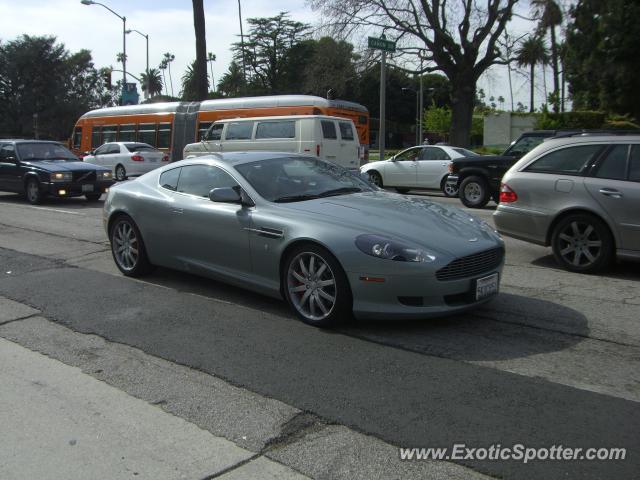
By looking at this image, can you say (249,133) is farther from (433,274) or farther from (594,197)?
(433,274)

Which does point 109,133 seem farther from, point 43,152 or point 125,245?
point 125,245

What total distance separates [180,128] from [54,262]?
1611 cm

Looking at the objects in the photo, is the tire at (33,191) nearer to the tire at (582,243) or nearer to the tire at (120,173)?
the tire at (120,173)

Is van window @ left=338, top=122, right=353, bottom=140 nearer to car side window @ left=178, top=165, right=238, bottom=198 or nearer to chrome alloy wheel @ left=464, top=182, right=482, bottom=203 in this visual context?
chrome alloy wheel @ left=464, top=182, right=482, bottom=203

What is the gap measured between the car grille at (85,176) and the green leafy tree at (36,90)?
188 feet

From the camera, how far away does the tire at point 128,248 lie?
22.6 ft

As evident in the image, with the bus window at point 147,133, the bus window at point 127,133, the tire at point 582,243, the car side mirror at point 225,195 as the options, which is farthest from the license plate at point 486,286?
the bus window at point 127,133

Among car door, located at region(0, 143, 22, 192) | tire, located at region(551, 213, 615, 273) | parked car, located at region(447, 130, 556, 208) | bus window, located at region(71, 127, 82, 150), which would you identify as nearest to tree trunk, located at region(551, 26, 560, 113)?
parked car, located at region(447, 130, 556, 208)

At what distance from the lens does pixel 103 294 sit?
642 cm

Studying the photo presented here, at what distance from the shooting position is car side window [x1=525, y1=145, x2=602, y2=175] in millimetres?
7230

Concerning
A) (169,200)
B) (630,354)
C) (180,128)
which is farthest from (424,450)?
(180,128)

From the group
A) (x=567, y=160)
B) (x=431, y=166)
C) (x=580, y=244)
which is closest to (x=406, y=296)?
(x=580, y=244)

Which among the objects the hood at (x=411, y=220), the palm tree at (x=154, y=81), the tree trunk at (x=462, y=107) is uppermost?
the palm tree at (x=154, y=81)

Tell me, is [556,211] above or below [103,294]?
above
